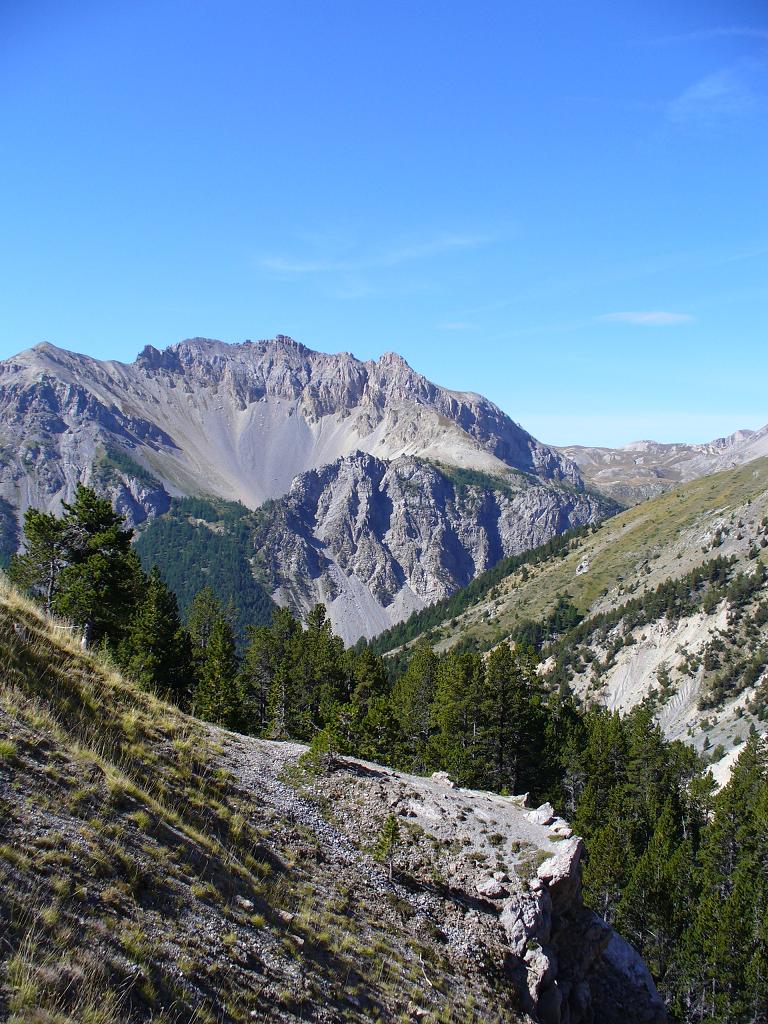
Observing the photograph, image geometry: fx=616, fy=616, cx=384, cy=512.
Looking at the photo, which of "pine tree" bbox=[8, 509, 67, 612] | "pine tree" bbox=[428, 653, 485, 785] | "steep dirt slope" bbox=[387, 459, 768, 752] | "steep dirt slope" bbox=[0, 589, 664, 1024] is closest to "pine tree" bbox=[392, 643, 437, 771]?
"pine tree" bbox=[428, 653, 485, 785]

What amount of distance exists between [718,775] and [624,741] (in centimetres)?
2545

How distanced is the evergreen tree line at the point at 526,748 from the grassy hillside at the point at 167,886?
6876 mm

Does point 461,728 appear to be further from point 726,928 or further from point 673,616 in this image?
point 673,616

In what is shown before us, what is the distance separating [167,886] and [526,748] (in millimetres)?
38096

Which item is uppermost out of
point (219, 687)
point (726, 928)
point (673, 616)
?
point (219, 687)

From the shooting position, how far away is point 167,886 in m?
12.2

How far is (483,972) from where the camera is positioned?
17422 mm

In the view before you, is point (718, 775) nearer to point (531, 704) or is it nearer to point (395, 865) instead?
point (531, 704)

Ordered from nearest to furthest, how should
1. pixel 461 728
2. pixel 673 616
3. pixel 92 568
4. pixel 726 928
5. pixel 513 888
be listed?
pixel 513 888 → pixel 92 568 → pixel 726 928 → pixel 461 728 → pixel 673 616

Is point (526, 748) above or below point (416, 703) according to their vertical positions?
below

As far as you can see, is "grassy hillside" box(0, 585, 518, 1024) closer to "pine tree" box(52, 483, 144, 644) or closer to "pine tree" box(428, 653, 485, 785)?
"pine tree" box(52, 483, 144, 644)

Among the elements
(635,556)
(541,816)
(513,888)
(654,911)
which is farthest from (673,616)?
(513,888)

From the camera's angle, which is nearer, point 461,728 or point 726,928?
point 726,928

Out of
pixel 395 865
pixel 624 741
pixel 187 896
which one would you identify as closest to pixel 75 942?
pixel 187 896
